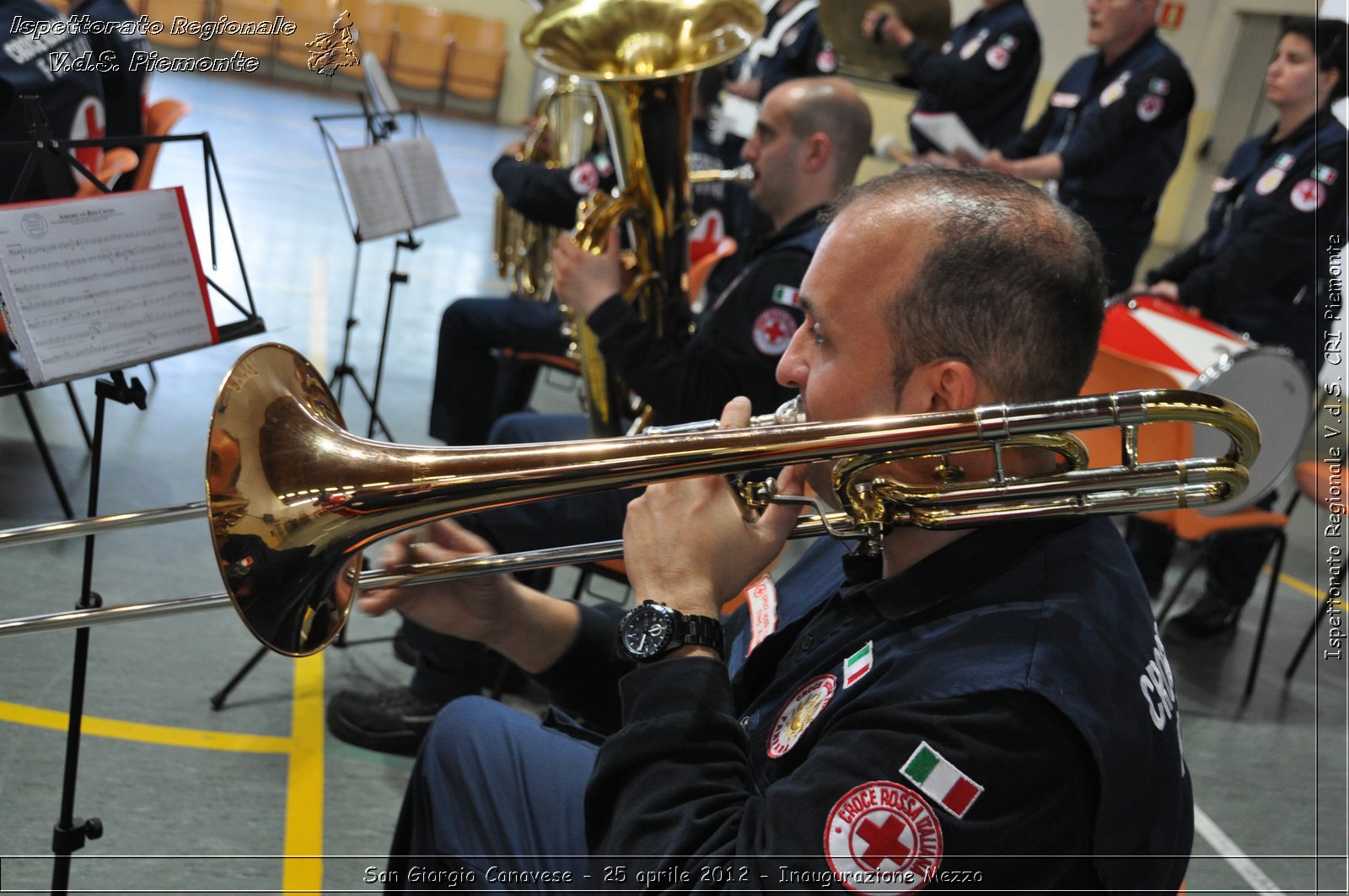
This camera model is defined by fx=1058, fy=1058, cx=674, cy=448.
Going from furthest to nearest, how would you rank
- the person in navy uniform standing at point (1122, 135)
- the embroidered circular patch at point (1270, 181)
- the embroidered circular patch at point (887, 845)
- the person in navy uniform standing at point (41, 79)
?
the person in navy uniform standing at point (1122, 135)
the embroidered circular patch at point (1270, 181)
the person in navy uniform standing at point (41, 79)
the embroidered circular patch at point (887, 845)

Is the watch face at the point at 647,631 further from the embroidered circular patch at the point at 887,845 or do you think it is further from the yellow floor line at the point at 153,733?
the yellow floor line at the point at 153,733

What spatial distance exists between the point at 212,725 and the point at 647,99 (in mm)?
1896

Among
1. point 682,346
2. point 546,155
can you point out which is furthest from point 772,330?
point 546,155

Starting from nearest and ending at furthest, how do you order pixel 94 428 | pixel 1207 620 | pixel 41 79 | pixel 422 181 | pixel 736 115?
1. pixel 94 428
2. pixel 41 79
3. pixel 422 181
4. pixel 1207 620
5. pixel 736 115

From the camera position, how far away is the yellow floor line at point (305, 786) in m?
2.08

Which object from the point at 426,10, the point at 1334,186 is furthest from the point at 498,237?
the point at 426,10

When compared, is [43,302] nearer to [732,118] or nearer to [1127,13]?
[1127,13]

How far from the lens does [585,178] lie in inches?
152

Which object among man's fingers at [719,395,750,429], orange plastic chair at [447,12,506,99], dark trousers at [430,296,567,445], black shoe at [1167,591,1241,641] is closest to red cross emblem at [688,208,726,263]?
dark trousers at [430,296,567,445]

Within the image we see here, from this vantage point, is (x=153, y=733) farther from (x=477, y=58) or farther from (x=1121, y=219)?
(x=477, y=58)

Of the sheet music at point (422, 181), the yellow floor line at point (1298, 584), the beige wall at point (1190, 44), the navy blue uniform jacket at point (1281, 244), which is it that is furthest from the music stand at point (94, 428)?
the beige wall at point (1190, 44)

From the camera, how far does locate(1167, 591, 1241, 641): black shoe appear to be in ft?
12.7

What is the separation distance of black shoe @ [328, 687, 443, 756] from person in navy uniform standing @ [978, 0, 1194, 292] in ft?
10.4

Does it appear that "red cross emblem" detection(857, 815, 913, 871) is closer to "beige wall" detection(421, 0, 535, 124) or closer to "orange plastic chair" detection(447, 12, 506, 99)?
"beige wall" detection(421, 0, 535, 124)
